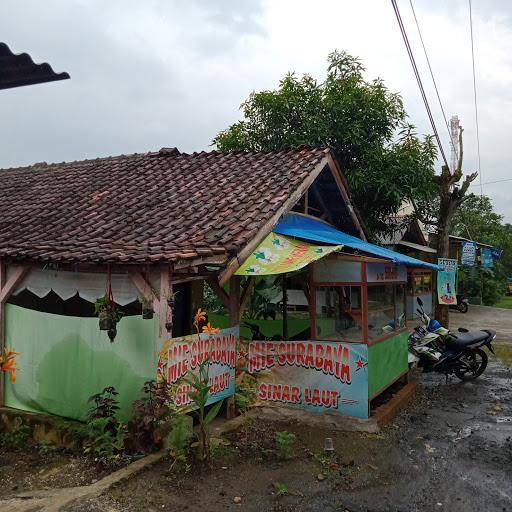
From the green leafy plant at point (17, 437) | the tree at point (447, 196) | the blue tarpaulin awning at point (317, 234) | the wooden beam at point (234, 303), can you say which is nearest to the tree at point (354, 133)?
the tree at point (447, 196)

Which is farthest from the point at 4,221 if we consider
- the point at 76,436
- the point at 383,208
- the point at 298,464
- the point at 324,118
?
the point at 383,208

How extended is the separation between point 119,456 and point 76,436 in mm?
788

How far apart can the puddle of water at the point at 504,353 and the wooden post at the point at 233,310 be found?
788 cm

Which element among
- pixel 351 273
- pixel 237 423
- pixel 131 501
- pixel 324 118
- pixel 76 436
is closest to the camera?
pixel 131 501

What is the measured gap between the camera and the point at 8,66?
3309 millimetres

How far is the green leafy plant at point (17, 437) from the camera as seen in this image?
6055mm

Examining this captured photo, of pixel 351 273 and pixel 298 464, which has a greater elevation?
pixel 351 273

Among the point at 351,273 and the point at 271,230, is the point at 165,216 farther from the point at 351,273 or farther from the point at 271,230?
the point at 351,273

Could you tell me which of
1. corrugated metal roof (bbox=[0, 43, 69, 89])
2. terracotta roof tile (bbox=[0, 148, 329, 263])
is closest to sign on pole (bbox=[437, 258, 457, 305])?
terracotta roof tile (bbox=[0, 148, 329, 263])

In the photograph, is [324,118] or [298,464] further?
[324,118]

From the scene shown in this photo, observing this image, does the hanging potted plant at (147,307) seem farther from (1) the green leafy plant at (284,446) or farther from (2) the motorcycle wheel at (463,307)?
(2) the motorcycle wheel at (463,307)

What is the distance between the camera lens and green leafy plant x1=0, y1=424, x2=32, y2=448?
6055 millimetres

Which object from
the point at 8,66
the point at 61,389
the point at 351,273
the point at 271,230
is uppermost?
the point at 8,66

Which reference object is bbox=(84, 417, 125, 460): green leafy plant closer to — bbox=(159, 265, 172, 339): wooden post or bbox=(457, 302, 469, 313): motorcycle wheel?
bbox=(159, 265, 172, 339): wooden post
